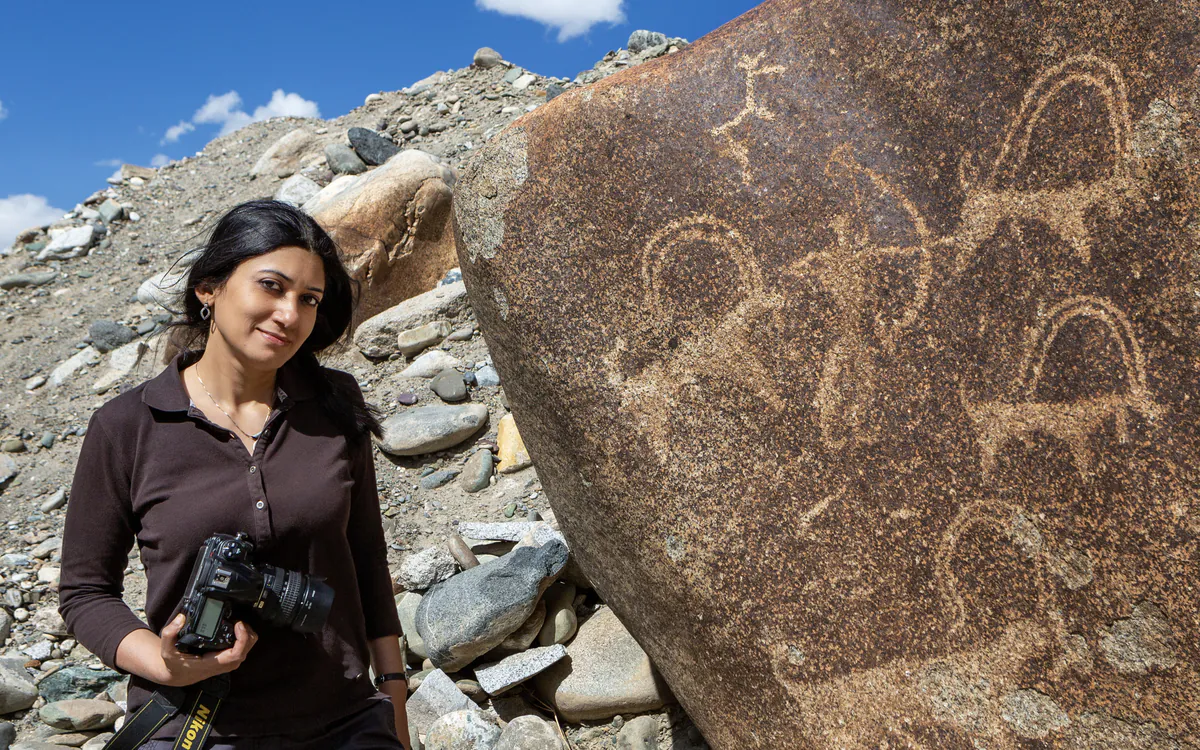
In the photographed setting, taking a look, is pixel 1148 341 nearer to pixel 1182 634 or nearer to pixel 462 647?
pixel 1182 634

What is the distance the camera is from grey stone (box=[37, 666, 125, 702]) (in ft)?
11.0

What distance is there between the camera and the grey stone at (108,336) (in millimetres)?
6582

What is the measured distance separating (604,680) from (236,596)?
5.46ft

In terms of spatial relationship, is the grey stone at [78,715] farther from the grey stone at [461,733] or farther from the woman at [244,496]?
the woman at [244,496]

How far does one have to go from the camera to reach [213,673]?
1.58m

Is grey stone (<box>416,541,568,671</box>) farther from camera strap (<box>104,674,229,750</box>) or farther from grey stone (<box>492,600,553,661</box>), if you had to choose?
camera strap (<box>104,674,229,750</box>)

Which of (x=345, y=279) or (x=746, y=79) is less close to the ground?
(x=746, y=79)

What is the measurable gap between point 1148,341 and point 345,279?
179cm

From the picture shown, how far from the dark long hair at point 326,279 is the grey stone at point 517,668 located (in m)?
1.29

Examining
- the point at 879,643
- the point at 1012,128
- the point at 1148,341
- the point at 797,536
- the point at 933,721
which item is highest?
the point at 1012,128

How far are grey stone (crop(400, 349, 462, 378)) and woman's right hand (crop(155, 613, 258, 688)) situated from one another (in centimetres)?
328

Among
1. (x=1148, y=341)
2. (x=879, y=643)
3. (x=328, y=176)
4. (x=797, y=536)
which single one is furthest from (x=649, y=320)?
(x=328, y=176)

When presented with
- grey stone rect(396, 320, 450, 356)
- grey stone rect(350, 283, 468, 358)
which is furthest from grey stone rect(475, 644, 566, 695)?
grey stone rect(350, 283, 468, 358)

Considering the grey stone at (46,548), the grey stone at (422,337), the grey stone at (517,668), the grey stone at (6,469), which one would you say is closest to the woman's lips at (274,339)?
the grey stone at (517,668)
